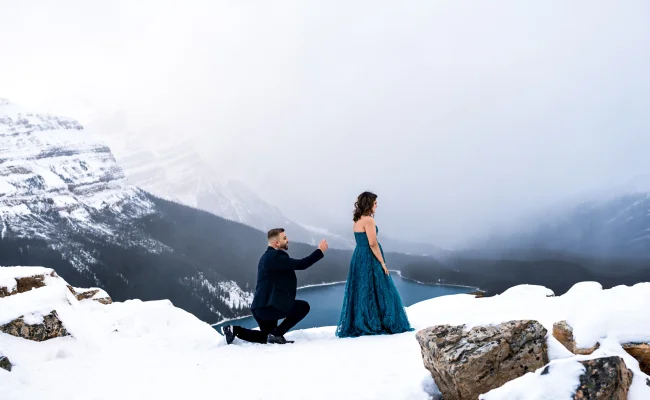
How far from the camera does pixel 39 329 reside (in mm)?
10070

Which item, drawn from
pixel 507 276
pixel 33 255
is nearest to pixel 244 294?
pixel 33 255

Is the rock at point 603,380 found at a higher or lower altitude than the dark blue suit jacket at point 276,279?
lower

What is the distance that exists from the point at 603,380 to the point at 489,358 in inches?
48.5

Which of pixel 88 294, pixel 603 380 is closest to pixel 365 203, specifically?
pixel 603 380

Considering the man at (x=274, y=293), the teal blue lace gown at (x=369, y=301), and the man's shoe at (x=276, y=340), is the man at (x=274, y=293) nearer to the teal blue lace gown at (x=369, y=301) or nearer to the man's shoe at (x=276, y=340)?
the man's shoe at (x=276, y=340)

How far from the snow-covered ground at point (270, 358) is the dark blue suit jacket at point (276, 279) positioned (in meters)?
1.00

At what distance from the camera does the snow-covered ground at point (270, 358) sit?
5191 millimetres

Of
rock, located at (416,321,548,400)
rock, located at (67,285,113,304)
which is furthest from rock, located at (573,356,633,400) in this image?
rock, located at (67,285,113,304)

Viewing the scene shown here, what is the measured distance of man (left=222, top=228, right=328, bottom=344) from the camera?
1013cm

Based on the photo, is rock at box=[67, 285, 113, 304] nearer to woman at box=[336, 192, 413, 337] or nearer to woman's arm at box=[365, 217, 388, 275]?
woman at box=[336, 192, 413, 337]

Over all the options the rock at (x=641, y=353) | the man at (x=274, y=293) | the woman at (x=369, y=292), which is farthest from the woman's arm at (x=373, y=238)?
the rock at (x=641, y=353)

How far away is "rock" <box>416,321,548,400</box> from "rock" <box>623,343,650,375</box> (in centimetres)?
95

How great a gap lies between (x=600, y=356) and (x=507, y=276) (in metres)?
198

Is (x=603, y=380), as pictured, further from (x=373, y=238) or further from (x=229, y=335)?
(x=229, y=335)
